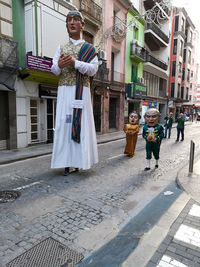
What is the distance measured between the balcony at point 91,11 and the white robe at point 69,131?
9.16m

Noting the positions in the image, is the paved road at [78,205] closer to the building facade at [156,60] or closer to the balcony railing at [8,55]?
the balcony railing at [8,55]

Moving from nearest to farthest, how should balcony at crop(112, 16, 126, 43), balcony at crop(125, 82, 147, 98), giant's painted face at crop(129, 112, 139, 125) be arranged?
giant's painted face at crop(129, 112, 139, 125), balcony at crop(112, 16, 126, 43), balcony at crop(125, 82, 147, 98)

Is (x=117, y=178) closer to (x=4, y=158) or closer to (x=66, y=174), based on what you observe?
(x=66, y=174)

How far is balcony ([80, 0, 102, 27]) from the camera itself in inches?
484

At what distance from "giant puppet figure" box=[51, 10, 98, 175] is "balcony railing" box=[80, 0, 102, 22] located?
890 cm

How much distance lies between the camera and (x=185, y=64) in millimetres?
36562

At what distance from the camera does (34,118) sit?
10.2 meters

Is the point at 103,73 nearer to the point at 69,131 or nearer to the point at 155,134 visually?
the point at 155,134

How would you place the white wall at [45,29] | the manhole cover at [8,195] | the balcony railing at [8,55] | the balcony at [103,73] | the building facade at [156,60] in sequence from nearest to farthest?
the manhole cover at [8,195] → the balcony railing at [8,55] → the white wall at [45,29] → the balcony at [103,73] → the building facade at [156,60]

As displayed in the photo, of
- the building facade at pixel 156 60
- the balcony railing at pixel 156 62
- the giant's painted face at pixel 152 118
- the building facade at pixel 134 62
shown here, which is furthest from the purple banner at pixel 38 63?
the balcony railing at pixel 156 62

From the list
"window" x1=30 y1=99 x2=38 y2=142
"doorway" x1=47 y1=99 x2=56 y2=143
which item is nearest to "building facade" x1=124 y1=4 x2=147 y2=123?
"doorway" x1=47 y1=99 x2=56 y2=143

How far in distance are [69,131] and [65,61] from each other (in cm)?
168

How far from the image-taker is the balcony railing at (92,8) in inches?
484

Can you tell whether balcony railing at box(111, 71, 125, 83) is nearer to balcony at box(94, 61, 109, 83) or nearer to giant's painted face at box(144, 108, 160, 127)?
balcony at box(94, 61, 109, 83)
